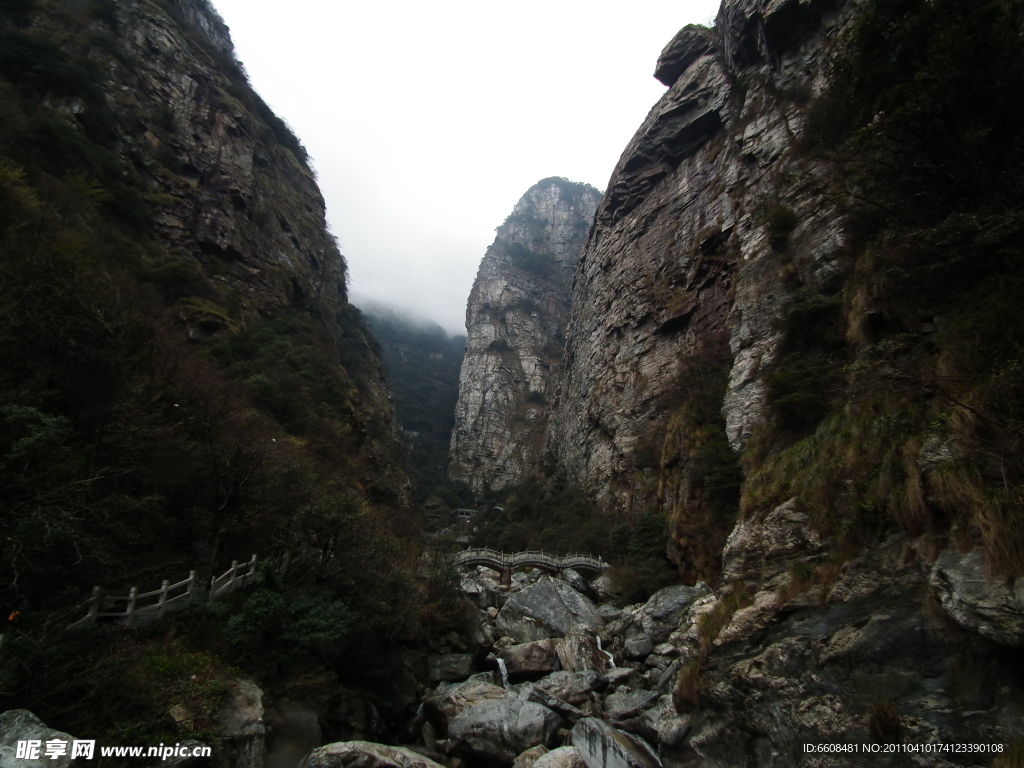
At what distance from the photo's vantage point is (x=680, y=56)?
128ft

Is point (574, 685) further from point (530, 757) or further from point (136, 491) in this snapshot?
point (136, 491)

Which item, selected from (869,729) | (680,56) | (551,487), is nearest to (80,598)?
(869,729)

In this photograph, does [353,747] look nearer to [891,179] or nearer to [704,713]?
[704,713]

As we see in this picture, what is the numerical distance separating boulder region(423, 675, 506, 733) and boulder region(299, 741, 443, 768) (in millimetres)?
3141

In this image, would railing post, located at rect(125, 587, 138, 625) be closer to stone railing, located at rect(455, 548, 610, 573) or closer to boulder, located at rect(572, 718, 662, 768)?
boulder, located at rect(572, 718, 662, 768)

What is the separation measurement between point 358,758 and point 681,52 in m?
49.0

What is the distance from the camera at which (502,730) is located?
9.27m

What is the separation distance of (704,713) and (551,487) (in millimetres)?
36854

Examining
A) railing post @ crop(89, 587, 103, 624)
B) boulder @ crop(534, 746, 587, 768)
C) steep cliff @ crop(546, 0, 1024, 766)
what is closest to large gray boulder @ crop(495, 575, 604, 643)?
steep cliff @ crop(546, 0, 1024, 766)

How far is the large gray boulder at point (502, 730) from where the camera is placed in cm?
897

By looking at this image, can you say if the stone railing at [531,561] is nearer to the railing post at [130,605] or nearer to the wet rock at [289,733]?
the wet rock at [289,733]

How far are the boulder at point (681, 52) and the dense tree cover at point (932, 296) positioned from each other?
115 ft

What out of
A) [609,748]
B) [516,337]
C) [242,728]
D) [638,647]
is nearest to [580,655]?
[638,647]

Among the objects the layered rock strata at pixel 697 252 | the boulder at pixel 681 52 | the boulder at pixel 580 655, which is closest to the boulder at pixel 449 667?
the boulder at pixel 580 655
